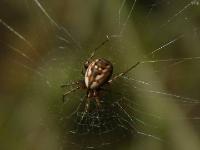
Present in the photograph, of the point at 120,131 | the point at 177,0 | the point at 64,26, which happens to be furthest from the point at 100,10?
the point at 120,131

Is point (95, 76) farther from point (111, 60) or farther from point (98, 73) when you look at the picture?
point (111, 60)

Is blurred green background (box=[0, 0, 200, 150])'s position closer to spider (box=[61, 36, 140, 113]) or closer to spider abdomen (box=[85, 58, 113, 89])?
spider (box=[61, 36, 140, 113])

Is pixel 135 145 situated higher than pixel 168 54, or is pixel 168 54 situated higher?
pixel 168 54

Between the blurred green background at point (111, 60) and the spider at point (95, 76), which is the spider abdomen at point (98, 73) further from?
the blurred green background at point (111, 60)

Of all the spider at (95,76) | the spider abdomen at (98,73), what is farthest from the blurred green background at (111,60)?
the spider abdomen at (98,73)

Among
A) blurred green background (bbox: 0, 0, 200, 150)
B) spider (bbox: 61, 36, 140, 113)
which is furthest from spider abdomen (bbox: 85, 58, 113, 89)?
blurred green background (bbox: 0, 0, 200, 150)

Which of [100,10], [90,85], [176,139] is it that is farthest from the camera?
[100,10]

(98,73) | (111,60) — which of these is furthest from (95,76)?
(111,60)

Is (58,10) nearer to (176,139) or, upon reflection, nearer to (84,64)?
(84,64)
